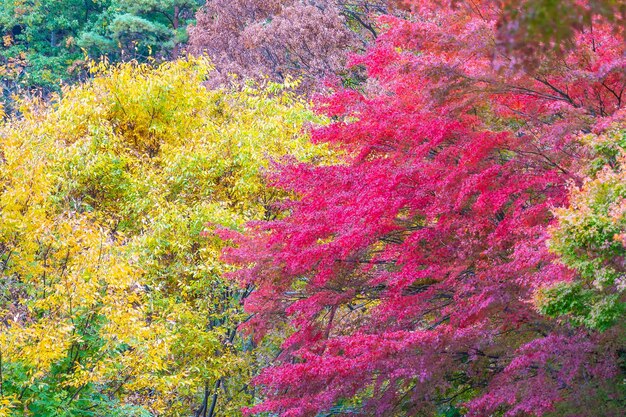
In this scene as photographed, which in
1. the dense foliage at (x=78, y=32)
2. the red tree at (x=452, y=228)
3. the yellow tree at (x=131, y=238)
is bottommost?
the dense foliage at (x=78, y=32)

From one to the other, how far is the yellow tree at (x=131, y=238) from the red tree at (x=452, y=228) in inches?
77.6

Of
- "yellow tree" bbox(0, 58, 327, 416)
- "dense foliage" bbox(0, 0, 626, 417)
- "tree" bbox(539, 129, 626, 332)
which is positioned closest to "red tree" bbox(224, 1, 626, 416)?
"dense foliage" bbox(0, 0, 626, 417)

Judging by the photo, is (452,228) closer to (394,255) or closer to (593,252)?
(394,255)

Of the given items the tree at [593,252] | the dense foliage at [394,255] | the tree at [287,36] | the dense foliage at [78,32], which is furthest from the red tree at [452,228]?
the dense foliage at [78,32]

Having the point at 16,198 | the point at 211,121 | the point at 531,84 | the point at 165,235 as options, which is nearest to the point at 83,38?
the point at 211,121

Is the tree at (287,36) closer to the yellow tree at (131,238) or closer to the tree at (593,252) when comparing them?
the yellow tree at (131,238)

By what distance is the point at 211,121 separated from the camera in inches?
567

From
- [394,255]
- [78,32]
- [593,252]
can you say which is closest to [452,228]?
[394,255]

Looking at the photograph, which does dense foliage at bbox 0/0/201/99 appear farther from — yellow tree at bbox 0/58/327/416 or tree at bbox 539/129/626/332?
tree at bbox 539/129/626/332

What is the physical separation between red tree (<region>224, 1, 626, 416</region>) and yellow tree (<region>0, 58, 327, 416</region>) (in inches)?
77.6

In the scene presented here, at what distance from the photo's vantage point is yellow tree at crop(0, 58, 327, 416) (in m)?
9.01

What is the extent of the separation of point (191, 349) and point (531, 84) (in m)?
6.54

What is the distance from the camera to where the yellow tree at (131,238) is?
901cm

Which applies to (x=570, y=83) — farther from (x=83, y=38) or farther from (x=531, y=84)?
(x=83, y=38)
